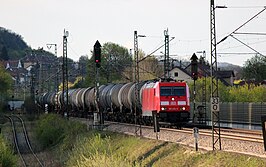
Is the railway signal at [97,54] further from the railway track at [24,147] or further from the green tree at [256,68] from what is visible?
the green tree at [256,68]

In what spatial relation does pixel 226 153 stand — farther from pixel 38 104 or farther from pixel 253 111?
pixel 38 104

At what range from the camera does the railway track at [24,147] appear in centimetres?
3773

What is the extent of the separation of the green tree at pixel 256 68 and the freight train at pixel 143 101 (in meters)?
35.0

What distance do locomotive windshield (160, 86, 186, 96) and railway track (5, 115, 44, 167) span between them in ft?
30.2

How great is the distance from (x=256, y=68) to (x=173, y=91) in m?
53.5

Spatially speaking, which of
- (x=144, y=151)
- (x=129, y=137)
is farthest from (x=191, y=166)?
(x=129, y=137)

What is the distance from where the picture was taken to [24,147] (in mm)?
48875

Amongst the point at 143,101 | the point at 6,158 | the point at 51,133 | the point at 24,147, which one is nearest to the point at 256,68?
the point at 51,133

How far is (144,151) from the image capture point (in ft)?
82.4

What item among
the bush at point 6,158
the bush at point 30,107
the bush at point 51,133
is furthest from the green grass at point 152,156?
the bush at point 30,107

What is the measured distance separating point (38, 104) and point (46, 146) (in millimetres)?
43686

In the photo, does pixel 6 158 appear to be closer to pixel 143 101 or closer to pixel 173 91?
pixel 173 91

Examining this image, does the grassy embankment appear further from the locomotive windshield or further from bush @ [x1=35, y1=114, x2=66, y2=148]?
bush @ [x1=35, y1=114, x2=66, y2=148]

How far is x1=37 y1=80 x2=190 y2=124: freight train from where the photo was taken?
113 feet
